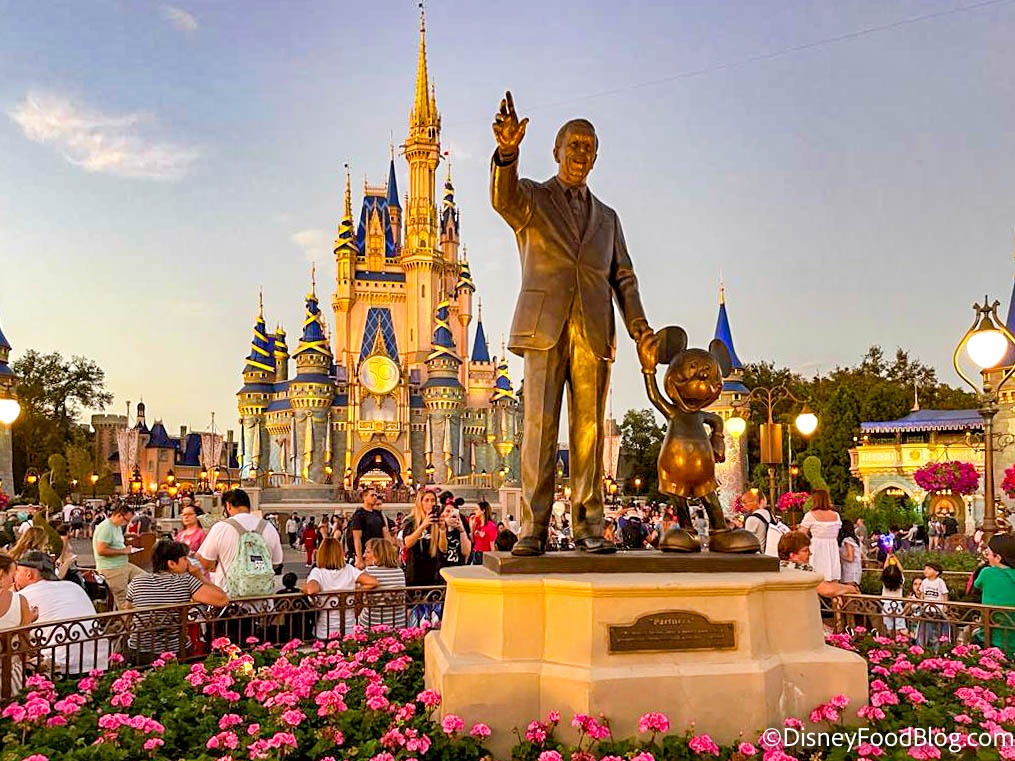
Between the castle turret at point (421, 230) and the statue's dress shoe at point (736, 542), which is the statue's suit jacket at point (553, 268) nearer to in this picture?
the statue's dress shoe at point (736, 542)

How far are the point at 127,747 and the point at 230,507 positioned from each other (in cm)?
314

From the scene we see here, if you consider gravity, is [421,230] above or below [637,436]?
above

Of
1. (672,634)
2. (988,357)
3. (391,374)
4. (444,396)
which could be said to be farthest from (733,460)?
(672,634)

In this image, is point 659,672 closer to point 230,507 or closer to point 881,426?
point 230,507

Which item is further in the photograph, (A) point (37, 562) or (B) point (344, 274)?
(B) point (344, 274)

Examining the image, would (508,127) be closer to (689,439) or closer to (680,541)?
(689,439)

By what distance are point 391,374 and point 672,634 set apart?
52206mm

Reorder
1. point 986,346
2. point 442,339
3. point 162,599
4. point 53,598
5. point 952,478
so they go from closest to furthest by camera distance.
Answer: point 53,598 < point 162,599 < point 986,346 < point 952,478 < point 442,339

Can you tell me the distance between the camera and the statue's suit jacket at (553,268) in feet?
15.4

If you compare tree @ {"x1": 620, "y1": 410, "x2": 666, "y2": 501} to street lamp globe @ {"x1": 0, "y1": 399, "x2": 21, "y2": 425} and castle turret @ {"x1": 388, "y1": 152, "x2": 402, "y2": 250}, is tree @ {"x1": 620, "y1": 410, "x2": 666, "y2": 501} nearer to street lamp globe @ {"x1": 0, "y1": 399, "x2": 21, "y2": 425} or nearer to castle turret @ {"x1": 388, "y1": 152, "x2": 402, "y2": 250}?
castle turret @ {"x1": 388, "y1": 152, "x2": 402, "y2": 250}

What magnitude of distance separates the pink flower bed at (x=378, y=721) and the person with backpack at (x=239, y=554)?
1.41 metres

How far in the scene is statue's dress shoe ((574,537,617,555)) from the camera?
4496 millimetres

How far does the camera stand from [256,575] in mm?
6414

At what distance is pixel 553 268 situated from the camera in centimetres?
478
